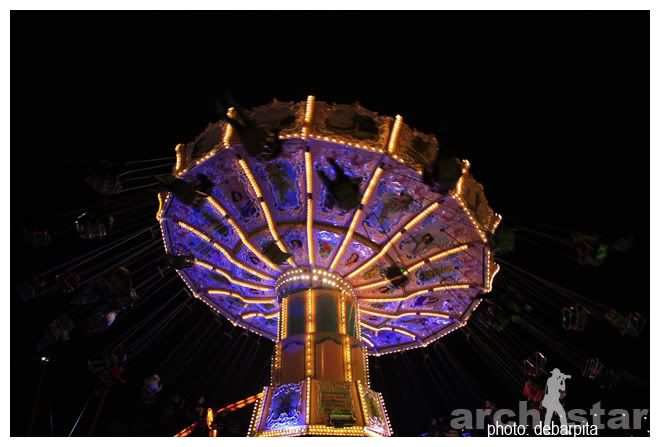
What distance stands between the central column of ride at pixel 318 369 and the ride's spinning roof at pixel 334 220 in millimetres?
565

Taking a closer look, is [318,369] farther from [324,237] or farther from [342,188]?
[342,188]

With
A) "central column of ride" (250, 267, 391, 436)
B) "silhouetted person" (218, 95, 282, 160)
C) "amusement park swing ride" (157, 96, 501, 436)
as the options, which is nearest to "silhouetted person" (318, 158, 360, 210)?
"amusement park swing ride" (157, 96, 501, 436)

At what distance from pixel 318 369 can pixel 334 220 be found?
3174mm

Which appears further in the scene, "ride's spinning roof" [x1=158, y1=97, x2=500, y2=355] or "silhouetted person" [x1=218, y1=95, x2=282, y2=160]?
"ride's spinning roof" [x1=158, y1=97, x2=500, y2=355]

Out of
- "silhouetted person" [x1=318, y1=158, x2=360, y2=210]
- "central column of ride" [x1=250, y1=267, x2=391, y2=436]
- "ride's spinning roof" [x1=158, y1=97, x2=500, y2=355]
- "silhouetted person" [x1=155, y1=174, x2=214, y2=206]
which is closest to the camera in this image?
"silhouetted person" [x1=318, y1=158, x2=360, y2=210]

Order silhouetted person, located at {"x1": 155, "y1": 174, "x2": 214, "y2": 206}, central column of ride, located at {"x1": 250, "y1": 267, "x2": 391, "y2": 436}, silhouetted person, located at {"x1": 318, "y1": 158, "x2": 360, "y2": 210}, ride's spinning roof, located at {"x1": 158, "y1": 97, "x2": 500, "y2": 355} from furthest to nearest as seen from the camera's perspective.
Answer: silhouetted person, located at {"x1": 155, "y1": 174, "x2": 214, "y2": 206} < ride's spinning roof, located at {"x1": 158, "y1": 97, "x2": 500, "y2": 355} < central column of ride, located at {"x1": 250, "y1": 267, "x2": 391, "y2": 436} < silhouetted person, located at {"x1": 318, "y1": 158, "x2": 360, "y2": 210}

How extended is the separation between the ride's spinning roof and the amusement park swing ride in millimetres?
29

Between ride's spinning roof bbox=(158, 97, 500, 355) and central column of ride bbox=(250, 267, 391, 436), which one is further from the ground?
ride's spinning roof bbox=(158, 97, 500, 355)

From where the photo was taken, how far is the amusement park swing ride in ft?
34.4

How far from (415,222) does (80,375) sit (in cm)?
1304

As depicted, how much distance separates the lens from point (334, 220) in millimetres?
12031

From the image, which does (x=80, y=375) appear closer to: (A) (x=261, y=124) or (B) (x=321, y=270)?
(B) (x=321, y=270)

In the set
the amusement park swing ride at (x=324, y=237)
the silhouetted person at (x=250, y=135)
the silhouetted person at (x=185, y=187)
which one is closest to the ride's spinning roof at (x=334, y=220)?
the amusement park swing ride at (x=324, y=237)

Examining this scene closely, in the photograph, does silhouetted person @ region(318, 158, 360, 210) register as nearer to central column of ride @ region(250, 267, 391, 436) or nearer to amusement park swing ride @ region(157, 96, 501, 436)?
amusement park swing ride @ region(157, 96, 501, 436)
